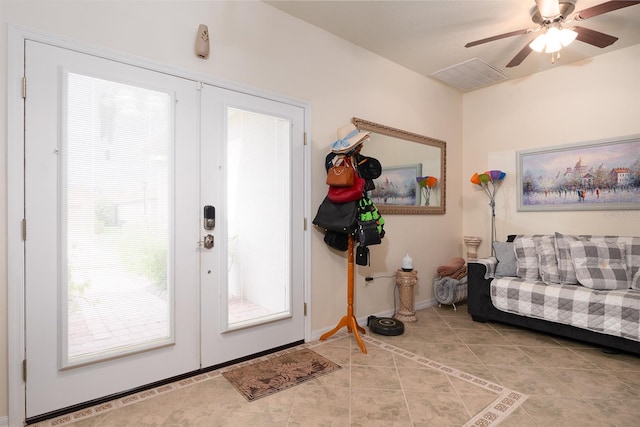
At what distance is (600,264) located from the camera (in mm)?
3043

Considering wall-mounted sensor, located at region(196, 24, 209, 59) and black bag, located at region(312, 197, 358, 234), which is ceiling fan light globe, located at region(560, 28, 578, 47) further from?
wall-mounted sensor, located at region(196, 24, 209, 59)

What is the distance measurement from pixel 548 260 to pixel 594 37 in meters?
1.88

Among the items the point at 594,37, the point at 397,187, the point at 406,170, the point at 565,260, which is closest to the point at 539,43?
the point at 594,37

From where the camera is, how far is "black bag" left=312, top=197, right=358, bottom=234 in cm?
278

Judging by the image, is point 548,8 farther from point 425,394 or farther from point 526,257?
point 425,394

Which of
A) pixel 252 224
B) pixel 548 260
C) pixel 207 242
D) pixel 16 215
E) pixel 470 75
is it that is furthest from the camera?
pixel 470 75

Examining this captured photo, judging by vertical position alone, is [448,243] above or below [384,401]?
above

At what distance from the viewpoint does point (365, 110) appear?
3.50 meters

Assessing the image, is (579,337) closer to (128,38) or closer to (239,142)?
(239,142)

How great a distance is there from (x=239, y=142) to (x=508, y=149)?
3.33 m

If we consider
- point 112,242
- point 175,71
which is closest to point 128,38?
point 175,71

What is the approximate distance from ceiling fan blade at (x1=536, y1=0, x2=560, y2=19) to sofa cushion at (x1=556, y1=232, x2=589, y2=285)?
6.45ft

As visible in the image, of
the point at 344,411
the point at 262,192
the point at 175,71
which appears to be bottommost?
the point at 344,411

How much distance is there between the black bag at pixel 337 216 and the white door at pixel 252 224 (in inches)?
7.5
